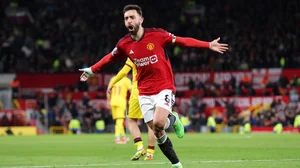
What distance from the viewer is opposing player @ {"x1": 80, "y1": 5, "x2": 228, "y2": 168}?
10.9 m

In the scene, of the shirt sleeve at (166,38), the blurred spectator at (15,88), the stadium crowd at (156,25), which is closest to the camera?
the shirt sleeve at (166,38)

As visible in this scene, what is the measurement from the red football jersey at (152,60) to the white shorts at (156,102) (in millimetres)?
78

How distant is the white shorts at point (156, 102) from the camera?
11.0 metres

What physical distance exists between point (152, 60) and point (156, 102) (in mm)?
638

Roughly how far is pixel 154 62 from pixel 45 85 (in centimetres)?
3000

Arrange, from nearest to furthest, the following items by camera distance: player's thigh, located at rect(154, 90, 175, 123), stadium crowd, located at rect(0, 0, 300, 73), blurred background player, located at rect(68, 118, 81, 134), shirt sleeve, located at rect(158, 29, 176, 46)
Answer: player's thigh, located at rect(154, 90, 175, 123) < shirt sleeve, located at rect(158, 29, 176, 46) < blurred background player, located at rect(68, 118, 81, 134) < stadium crowd, located at rect(0, 0, 300, 73)

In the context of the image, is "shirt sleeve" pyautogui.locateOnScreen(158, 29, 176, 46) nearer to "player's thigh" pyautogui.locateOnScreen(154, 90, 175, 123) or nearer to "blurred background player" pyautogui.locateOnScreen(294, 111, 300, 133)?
"player's thigh" pyautogui.locateOnScreen(154, 90, 175, 123)

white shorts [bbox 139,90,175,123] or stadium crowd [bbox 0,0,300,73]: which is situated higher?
stadium crowd [bbox 0,0,300,73]

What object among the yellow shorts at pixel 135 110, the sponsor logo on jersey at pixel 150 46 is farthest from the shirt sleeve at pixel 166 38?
the yellow shorts at pixel 135 110

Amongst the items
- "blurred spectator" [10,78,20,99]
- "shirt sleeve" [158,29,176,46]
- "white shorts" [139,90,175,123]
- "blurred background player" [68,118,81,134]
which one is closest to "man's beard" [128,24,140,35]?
"shirt sleeve" [158,29,176,46]

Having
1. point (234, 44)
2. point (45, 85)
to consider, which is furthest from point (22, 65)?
point (234, 44)

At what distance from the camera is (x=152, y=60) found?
11.1 m

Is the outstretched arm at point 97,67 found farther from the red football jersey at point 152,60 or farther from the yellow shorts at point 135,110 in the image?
the yellow shorts at point 135,110

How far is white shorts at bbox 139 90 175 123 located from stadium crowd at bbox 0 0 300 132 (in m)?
23.0
